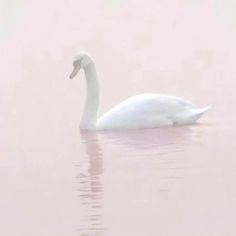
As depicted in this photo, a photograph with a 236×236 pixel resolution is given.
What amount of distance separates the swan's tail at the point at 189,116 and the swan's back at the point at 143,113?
4 centimetres

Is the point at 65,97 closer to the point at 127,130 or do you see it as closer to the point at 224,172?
the point at 127,130

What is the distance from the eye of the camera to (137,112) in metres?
9.79

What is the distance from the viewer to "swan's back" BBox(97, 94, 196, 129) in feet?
32.1

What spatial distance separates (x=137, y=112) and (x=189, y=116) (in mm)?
556

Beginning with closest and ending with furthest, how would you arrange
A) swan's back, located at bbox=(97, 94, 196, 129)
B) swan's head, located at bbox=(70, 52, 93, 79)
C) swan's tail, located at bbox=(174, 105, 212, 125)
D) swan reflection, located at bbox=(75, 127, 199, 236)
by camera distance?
swan reflection, located at bbox=(75, 127, 199, 236), swan's back, located at bbox=(97, 94, 196, 129), swan's tail, located at bbox=(174, 105, 212, 125), swan's head, located at bbox=(70, 52, 93, 79)

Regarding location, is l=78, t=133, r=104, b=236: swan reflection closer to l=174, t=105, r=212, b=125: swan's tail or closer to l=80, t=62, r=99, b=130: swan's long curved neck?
l=80, t=62, r=99, b=130: swan's long curved neck

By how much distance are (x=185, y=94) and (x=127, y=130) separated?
208 centimetres

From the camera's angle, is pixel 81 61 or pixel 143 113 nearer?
pixel 143 113

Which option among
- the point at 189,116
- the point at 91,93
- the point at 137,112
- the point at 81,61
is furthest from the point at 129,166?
the point at 81,61

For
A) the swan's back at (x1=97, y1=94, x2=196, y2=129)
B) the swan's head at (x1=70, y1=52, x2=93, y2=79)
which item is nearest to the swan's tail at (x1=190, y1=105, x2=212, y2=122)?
the swan's back at (x1=97, y1=94, x2=196, y2=129)

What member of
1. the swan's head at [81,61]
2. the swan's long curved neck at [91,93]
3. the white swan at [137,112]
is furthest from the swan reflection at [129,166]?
the swan's head at [81,61]

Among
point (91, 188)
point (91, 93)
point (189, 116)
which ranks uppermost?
point (91, 93)

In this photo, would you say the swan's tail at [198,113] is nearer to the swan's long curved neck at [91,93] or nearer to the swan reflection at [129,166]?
the swan reflection at [129,166]

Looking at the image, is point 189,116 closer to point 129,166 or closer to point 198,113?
point 198,113
